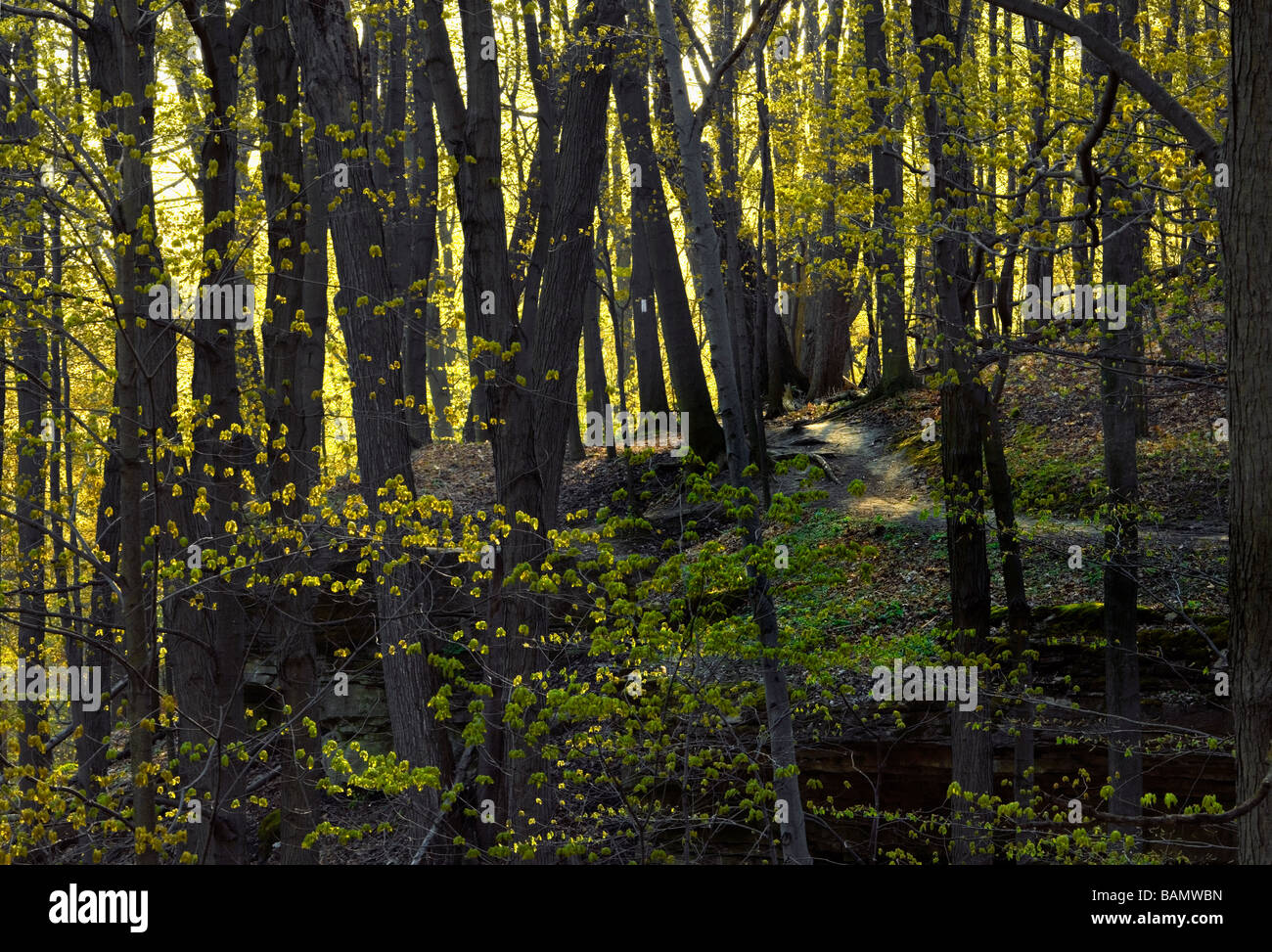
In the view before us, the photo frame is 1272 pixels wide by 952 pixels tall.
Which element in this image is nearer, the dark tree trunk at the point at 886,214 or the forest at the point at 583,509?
the forest at the point at 583,509

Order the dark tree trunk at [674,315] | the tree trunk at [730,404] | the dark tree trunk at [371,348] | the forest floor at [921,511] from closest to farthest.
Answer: the tree trunk at [730,404], the dark tree trunk at [371,348], the forest floor at [921,511], the dark tree trunk at [674,315]

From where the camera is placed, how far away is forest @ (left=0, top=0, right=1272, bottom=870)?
529cm

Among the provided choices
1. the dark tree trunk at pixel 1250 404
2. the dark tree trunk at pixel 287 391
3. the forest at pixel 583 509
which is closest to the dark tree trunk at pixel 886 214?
the forest at pixel 583 509

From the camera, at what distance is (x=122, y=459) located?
518 cm

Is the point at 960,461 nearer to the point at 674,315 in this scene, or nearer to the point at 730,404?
the point at 730,404

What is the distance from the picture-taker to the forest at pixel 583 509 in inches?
208

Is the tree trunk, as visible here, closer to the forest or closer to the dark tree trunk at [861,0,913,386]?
the forest

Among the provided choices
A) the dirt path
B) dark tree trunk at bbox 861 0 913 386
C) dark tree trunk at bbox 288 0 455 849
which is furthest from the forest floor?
dark tree trunk at bbox 861 0 913 386

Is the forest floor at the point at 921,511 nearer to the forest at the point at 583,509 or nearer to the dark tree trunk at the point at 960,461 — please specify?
the forest at the point at 583,509

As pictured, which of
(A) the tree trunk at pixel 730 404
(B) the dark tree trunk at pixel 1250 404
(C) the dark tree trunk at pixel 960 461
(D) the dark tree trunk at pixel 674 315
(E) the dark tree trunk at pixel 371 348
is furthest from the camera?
(D) the dark tree trunk at pixel 674 315

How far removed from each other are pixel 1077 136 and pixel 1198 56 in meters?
1.43

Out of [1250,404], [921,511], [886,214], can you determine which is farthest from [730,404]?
[921,511]
